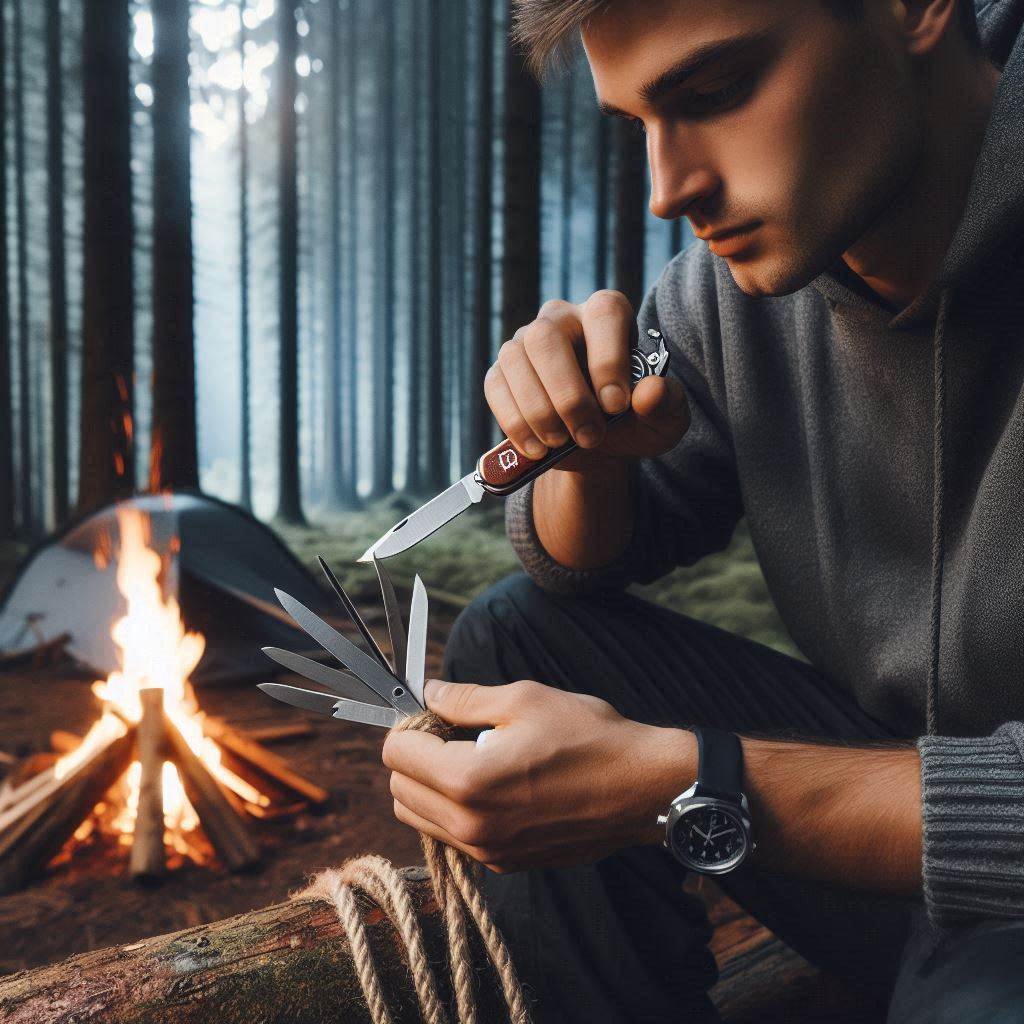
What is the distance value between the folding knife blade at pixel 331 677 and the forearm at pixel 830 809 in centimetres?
49

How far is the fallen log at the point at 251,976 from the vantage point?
4.07 ft

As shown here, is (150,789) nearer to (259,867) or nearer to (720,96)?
(259,867)

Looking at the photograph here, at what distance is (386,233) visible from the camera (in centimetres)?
2380

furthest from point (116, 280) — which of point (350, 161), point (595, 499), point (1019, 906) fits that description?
point (350, 161)

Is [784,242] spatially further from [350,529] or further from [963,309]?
[350,529]

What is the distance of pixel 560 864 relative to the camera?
4.71ft

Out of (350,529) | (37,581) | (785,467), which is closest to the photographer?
(785,467)

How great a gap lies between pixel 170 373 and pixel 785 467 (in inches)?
295

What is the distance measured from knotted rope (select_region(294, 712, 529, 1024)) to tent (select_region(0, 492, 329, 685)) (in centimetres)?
463

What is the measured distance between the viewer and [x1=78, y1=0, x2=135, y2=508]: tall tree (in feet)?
27.2

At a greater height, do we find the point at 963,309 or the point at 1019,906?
the point at 963,309

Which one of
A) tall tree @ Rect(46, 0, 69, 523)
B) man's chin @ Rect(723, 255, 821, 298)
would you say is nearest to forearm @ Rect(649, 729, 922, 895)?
man's chin @ Rect(723, 255, 821, 298)

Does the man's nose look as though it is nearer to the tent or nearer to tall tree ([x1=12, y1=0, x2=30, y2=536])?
the tent

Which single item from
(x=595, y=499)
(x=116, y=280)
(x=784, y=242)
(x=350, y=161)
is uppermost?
(x=350, y=161)
